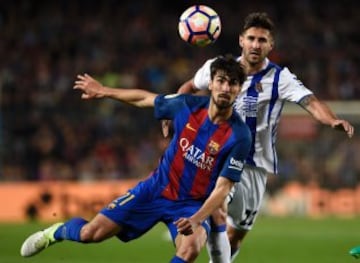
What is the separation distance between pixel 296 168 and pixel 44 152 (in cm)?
452

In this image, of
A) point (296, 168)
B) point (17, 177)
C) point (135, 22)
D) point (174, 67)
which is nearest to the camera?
point (17, 177)

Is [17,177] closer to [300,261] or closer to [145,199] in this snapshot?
[300,261]

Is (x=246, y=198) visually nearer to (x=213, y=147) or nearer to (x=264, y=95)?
(x=264, y=95)

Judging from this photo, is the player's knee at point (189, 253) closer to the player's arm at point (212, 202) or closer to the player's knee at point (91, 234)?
the player's arm at point (212, 202)

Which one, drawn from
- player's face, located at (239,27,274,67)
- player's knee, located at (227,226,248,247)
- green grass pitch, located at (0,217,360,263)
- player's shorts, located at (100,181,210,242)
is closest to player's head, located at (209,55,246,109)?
player's shorts, located at (100,181,210,242)

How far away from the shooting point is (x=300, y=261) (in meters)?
10.4

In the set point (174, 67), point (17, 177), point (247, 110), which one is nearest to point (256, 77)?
point (247, 110)

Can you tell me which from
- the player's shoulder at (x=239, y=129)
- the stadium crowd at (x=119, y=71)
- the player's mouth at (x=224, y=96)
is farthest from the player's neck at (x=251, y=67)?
the stadium crowd at (x=119, y=71)

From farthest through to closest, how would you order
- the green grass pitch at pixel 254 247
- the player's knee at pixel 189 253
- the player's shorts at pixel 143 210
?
the green grass pitch at pixel 254 247 → the player's shorts at pixel 143 210 → the player's knee at pixel 189 253

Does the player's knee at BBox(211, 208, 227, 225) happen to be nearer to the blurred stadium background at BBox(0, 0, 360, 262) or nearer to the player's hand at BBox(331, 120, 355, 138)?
the player's hand at BBox(331, 120, 355, 138)

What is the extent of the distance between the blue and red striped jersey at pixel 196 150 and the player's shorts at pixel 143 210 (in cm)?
6

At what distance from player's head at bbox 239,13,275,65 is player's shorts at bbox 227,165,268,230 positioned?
3.23 ft

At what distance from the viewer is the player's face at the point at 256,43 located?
773cm

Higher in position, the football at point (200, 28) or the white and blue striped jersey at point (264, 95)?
the football at point (200, 28)
